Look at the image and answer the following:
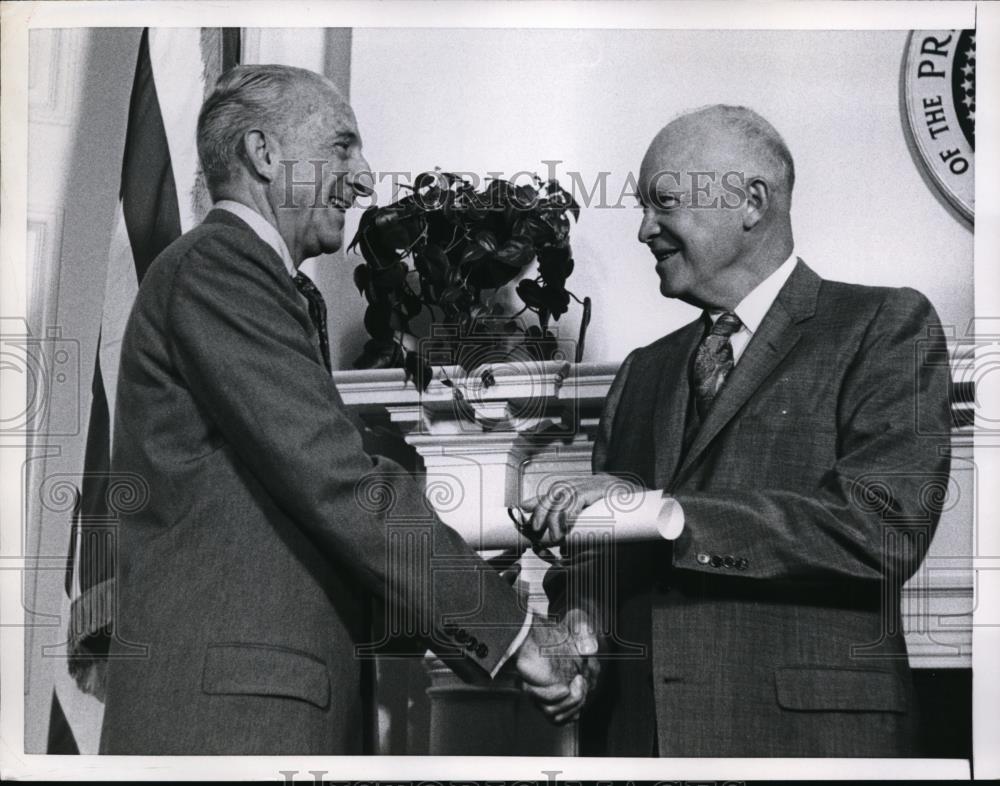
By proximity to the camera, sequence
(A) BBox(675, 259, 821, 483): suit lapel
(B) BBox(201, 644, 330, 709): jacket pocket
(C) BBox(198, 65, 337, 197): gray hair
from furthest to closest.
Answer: (C) BBox(198, 65, 337, 197): gray hair
(A) BBox(675, 259, 821, 483): suit lapel
(B) BBox(201, 644, 330, 709): jacket pocket

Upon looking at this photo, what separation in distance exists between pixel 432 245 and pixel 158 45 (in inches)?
28.7

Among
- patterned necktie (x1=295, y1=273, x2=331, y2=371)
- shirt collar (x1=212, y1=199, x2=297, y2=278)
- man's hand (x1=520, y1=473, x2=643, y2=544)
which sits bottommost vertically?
man's hand (x1=520, y1=473, x2=643, y2=544)

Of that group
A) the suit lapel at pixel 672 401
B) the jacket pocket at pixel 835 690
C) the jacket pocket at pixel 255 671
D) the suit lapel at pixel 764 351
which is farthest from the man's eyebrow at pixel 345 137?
the jacket pocket at pixel 835 690

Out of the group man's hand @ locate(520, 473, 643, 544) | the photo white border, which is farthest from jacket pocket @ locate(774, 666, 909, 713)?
man's hand @ locate(520, 473, 643, 544)

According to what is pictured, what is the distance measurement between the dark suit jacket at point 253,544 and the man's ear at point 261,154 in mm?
131

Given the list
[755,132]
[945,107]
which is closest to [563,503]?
[755,132]

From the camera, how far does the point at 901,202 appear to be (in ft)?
8.84

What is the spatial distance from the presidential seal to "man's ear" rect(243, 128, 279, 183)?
1.32 meters

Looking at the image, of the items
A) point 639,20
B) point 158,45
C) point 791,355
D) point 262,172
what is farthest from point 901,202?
point 158,45

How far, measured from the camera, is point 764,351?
2615 mm

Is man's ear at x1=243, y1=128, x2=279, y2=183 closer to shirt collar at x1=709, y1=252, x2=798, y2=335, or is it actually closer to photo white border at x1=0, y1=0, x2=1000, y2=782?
photo white border at x1=0, y1=0, x2=1000, y2=782

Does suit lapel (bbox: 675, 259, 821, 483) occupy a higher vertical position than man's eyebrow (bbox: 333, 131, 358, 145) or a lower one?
lower

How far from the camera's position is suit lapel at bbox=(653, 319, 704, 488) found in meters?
2.62

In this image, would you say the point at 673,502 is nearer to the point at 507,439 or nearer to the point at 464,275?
the point at 507,439
